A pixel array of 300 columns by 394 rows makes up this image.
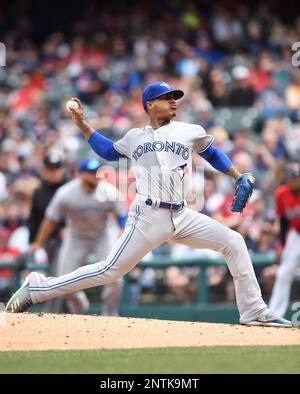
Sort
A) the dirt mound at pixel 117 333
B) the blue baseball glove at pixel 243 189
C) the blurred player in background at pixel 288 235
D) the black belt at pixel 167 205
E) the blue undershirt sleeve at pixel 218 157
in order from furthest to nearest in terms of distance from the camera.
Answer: the blurred player in background at pixel 288 235 → the blue undershirt sleeve at pixel 218 157 → the blue baseball glove at pixel 243 189 → the black belt at pixel 167 205 → the dirt mound at pixel 117 333

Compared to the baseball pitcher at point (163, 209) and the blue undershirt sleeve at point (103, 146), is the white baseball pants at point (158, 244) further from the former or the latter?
the blue undershirt sleeve at point (103, 146)

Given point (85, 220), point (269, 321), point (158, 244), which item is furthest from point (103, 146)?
point (85, 220)

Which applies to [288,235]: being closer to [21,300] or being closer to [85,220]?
[85,220]

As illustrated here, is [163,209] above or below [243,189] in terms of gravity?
below

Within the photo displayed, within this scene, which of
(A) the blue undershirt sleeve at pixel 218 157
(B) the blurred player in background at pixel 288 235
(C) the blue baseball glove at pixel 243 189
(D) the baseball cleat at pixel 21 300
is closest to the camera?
(C) the blue baseball glove at pixel 243 189

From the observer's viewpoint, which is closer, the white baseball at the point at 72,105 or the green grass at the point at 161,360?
the green grass at the point at 161,360

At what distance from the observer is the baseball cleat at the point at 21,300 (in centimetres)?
770

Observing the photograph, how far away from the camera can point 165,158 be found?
7.34m

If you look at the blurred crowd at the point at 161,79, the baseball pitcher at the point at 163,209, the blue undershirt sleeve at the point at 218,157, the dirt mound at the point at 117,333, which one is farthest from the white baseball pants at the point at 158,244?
the blurred crowd at the point at 161,79

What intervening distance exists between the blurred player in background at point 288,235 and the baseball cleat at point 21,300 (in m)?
3.80

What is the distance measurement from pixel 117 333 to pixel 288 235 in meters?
4.07

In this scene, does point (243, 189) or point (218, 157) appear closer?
point (243, 189)
